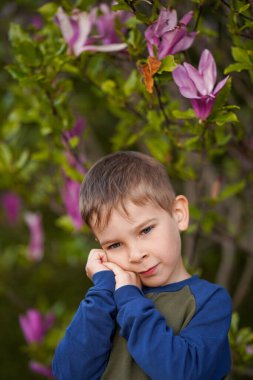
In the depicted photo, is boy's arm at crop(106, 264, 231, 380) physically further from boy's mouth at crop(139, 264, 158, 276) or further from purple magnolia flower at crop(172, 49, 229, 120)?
purple magnolia flower at crop(172, 49, 229, 120)

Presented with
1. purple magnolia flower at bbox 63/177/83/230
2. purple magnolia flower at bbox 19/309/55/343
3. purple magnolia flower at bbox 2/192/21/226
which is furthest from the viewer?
purple magnolia flower at bbox 2/192/21/226

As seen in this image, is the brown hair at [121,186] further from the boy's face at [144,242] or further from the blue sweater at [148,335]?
the blue sweater at [148,335]

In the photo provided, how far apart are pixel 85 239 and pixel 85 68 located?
1550 millimetres

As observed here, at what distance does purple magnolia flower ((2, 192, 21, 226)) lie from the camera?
4883 mm

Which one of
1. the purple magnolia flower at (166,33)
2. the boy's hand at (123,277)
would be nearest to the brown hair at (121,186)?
the boy's hand at (123,277)

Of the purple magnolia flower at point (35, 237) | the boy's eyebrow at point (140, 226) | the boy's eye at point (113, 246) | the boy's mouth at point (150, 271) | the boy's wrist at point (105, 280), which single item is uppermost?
the boy's eyebrow at point (140, 226)

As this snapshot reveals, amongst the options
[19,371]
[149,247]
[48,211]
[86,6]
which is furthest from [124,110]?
[48,211]

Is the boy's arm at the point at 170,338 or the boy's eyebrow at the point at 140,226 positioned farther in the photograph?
the boy's eyebrow at the point at 140,226

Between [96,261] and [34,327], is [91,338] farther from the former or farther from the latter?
[34,327]

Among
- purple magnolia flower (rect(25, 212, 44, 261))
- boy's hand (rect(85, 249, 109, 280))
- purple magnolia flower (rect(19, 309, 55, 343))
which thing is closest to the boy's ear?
boy's hand (rect(85, 249, 109, 280))

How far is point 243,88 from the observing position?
10.1 feet

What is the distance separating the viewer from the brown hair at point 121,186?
189 centimetres

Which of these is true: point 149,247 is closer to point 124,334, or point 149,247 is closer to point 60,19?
point 124,334

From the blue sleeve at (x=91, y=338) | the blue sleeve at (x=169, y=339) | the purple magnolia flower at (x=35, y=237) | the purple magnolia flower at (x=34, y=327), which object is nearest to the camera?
the blue sleeve at (x=169, y=339)
